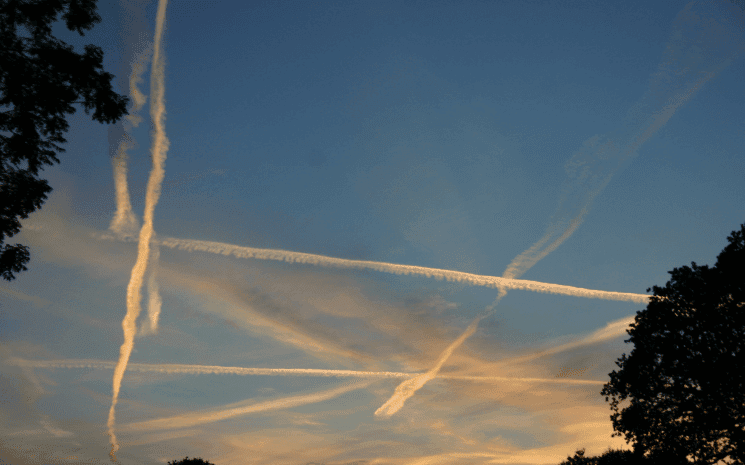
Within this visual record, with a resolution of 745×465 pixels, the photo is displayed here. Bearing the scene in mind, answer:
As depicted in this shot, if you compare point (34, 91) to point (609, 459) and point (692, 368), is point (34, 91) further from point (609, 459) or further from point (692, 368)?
point (609, 459)

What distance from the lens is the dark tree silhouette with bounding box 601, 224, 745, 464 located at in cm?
2072

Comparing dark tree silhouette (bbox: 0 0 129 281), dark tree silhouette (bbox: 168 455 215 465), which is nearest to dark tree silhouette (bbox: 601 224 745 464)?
dark tree silhouette (bbox: 0 0 129 281)

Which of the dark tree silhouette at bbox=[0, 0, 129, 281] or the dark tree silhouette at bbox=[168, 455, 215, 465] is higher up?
the dark tree silhouette at bbox=[0, 0, 129, 281]

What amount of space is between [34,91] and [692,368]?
32.7 m

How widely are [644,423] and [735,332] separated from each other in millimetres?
7057

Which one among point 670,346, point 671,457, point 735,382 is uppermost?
point 670,346

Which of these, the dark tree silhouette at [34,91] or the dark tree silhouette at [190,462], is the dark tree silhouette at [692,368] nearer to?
the dark tree silhouette at [34,91]

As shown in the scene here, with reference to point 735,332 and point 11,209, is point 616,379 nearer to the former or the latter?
point 735,332

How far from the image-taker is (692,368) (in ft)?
71.5

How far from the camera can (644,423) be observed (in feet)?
75.0

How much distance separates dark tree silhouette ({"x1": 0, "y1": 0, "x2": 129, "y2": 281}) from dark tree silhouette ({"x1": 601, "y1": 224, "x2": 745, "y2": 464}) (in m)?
30.8

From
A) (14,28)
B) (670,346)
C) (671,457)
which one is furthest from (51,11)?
(671,457)

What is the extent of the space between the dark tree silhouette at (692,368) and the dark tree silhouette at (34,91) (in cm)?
3077

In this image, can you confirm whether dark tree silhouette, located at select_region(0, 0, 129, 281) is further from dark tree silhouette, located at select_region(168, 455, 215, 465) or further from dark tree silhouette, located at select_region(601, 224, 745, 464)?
dark tree silhouette, located at select_region(168, 455, 215, 465)
